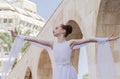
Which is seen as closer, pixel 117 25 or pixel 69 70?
pixel 69 70

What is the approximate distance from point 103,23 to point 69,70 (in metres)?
4.44

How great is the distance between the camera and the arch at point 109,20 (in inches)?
364

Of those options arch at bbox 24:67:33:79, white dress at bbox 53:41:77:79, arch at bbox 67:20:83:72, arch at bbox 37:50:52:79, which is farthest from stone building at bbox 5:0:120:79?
arch at bbox 24:67:33:79

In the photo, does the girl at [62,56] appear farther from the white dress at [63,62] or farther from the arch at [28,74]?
the arch at [28,74]

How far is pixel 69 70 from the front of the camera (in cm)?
516

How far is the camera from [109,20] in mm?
9359

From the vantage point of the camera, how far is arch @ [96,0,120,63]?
9.24 m

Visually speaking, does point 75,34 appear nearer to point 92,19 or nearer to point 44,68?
point 92,19

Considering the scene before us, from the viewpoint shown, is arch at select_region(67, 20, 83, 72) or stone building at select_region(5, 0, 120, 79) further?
arch at select_region(67, 20, 83, 72)

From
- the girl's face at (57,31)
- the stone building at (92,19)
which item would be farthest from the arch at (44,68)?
the girl's face at (57,31)

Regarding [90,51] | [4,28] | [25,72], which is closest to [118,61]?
[90,51]

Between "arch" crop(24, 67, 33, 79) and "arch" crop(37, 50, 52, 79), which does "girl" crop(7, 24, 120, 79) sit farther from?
"arch" crop(24, 67, 33, 79)

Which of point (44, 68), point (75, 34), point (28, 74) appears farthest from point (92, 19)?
point (28, 74)

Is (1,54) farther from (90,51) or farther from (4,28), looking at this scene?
(90,51)
